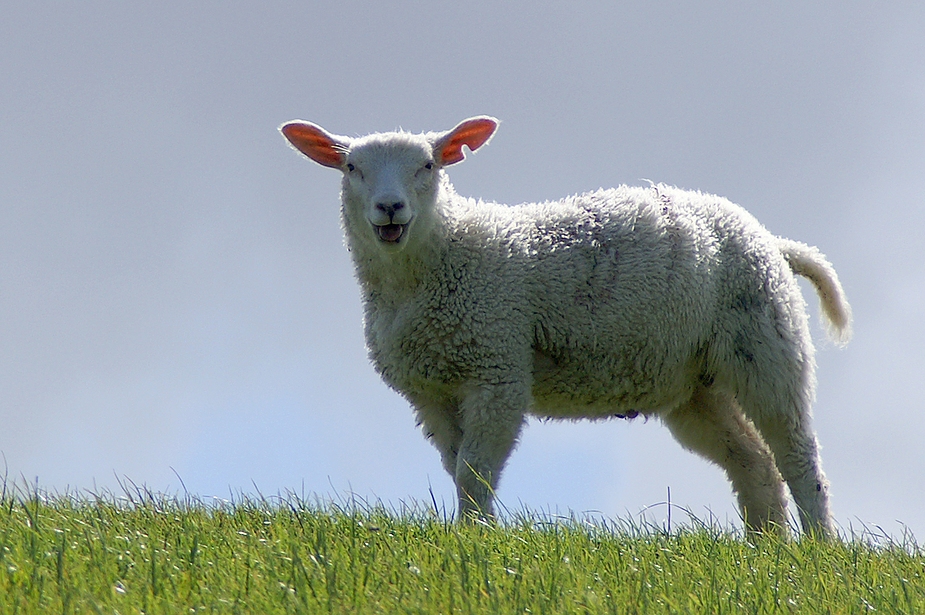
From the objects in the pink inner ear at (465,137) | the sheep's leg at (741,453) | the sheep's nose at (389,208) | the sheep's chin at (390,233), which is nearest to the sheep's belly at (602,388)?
the sheep's leg at (741,453)

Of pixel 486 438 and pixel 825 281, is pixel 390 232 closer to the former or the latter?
pixel 486 438

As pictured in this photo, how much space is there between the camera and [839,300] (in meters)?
8.09

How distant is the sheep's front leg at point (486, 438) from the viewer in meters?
6.18

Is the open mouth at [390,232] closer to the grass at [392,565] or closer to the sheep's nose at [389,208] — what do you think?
the sheep's nose at [389,208]

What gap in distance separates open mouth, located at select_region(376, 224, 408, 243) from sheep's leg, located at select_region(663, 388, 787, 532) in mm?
2413

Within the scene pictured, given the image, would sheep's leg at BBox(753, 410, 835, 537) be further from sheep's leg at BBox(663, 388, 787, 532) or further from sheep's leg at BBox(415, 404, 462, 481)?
sheep's leg at BBox(415, 404, 462, 481)

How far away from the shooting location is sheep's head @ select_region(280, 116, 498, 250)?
6.34 metres

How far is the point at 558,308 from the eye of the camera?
21.6ft

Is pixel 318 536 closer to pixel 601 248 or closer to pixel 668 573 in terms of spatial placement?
pixel 668 573

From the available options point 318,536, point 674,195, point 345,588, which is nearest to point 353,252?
point 674,195

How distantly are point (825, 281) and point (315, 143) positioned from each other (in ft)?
12.0

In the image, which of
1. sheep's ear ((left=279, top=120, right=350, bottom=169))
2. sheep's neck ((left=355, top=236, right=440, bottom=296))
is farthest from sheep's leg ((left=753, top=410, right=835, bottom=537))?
sheep's ear ((left=279, top=120, right=350, bottom=169))

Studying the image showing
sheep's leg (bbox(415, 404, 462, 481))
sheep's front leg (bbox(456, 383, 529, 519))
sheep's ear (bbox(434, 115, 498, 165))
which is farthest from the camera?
sheep's ear (bbox(434, 115, 498, 165))

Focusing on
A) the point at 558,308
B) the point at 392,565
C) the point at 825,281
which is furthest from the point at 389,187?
the point at 825,281
